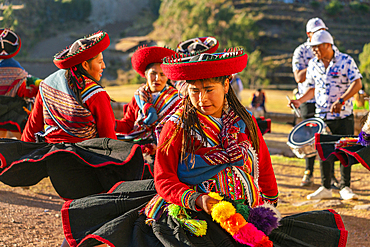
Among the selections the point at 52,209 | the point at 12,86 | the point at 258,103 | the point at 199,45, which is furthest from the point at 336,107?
the point at 258,103

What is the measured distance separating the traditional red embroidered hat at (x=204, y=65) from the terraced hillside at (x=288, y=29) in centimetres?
4050

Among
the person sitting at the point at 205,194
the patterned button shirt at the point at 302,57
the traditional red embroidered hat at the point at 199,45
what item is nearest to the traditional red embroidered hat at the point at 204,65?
the person sitting at the point at 205,194

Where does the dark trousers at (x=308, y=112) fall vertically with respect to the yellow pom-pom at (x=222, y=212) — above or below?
below

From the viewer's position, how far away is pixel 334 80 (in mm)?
5375

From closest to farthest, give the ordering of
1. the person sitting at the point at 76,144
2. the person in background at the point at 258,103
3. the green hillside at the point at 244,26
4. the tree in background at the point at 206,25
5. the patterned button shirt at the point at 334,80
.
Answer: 1. the person sitting at the point at 76,144
2. the patterned button shirt at the point at 334,80
3. the person in background at the point at 258,103
4. the green hillside at the point at 244,26
5. the tree in background at the point at 206,25

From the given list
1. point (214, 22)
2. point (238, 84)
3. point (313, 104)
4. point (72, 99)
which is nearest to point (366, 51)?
point (214, 22)

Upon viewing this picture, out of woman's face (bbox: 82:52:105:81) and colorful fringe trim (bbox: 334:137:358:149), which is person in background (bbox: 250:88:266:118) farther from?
woman's face (bbox: 82:52:105:81)

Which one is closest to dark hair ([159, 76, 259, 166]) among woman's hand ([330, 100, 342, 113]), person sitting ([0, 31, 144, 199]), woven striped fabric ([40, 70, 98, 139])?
person sitting ([0, 31, 144, 199])

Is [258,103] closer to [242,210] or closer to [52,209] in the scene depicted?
[52,209]

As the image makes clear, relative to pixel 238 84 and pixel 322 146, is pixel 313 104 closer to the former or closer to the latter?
pixel 322 146

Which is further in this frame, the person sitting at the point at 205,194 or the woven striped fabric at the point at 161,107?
the woven striped fabric at the point at 161,107

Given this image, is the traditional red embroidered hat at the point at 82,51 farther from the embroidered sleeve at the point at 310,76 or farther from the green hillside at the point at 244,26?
the green hillside at the point at 244,26

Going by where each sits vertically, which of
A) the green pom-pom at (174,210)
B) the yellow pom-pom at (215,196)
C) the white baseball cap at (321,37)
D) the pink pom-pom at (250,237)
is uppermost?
the white baseball cap at (321,37)

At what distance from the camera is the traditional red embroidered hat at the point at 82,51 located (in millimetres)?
3462
